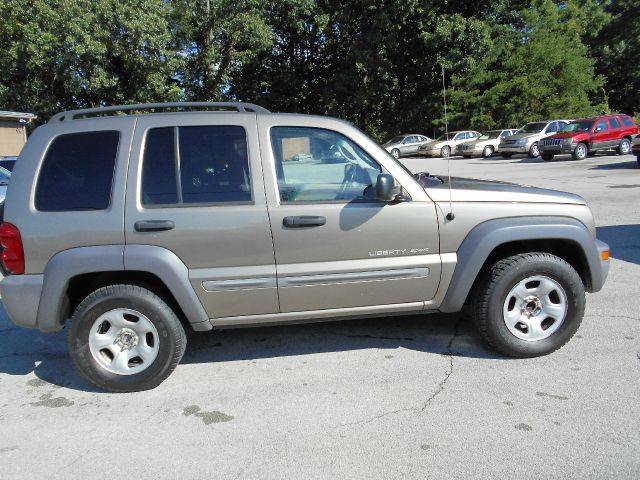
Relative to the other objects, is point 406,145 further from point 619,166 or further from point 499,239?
point 499,239

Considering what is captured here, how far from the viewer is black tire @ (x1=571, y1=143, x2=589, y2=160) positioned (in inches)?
847

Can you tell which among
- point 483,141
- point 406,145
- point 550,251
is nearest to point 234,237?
point 550,251

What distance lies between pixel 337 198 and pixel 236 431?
166 centimetres

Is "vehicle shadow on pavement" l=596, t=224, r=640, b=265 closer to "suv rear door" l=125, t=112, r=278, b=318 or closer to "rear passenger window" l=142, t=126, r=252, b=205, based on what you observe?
"suv rear door" l=125, t=112, r=278, b=318

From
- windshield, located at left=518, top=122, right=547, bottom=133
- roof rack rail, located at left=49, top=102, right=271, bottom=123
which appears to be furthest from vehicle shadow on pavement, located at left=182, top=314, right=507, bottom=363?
windshield, located at left=518, top=122, right=547, bottom=133

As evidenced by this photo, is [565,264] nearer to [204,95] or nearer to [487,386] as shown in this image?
[487,386]

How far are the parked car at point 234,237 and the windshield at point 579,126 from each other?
69.3ft

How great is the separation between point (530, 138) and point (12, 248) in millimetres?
24962

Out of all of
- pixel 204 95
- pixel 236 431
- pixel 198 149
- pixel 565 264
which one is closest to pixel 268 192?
pixel 198 149

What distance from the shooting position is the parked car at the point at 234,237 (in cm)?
341

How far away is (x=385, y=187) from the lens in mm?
3408

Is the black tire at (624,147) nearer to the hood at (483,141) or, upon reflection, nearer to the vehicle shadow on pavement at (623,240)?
the hood at (483,141)

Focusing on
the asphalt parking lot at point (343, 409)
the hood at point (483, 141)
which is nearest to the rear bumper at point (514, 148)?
the hood at point (483, 141)

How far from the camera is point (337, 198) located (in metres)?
3.61
